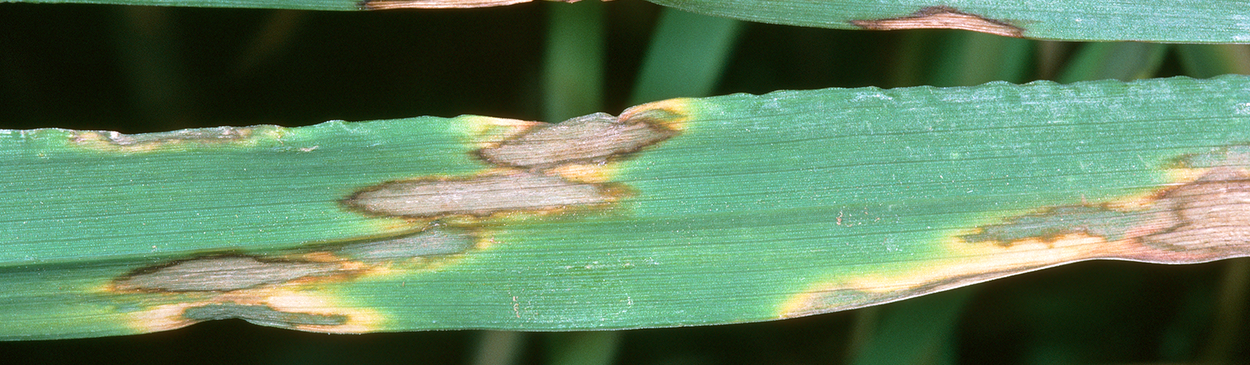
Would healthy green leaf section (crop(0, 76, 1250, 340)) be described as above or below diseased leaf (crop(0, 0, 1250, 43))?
below

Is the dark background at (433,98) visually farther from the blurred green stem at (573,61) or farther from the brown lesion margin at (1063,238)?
the brown lesion margin at (1063,238)

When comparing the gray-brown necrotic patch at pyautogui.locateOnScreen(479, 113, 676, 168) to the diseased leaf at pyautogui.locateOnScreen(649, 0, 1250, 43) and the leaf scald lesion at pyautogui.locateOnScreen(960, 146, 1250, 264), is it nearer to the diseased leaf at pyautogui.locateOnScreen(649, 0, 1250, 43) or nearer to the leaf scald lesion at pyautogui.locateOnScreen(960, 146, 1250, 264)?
the diseased leaf at pyautogui.locateOnScreen(649, 0, 1250, 43)

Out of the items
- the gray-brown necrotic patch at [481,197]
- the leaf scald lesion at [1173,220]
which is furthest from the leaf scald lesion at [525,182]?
the leaf scald lesion at [1173,220]

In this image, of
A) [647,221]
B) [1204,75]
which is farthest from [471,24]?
[1204,75]

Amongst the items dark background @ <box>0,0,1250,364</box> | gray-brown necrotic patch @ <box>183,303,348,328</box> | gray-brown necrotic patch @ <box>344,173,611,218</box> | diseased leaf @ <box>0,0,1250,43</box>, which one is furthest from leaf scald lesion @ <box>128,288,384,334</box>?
dark background @ <box>0,0,1250,364</box>

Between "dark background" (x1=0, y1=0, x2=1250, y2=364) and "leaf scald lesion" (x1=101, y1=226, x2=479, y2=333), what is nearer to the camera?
"leaf scald lesion" (x1=101, y1=226, x2=479, y2=333)

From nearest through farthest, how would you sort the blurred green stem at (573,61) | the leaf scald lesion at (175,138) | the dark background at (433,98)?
the leaf scald lesion at (175,138) → the blurred green stem at (573,61) → the dark background at (433,98)

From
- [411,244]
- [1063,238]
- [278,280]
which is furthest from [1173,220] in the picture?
[278,280]
